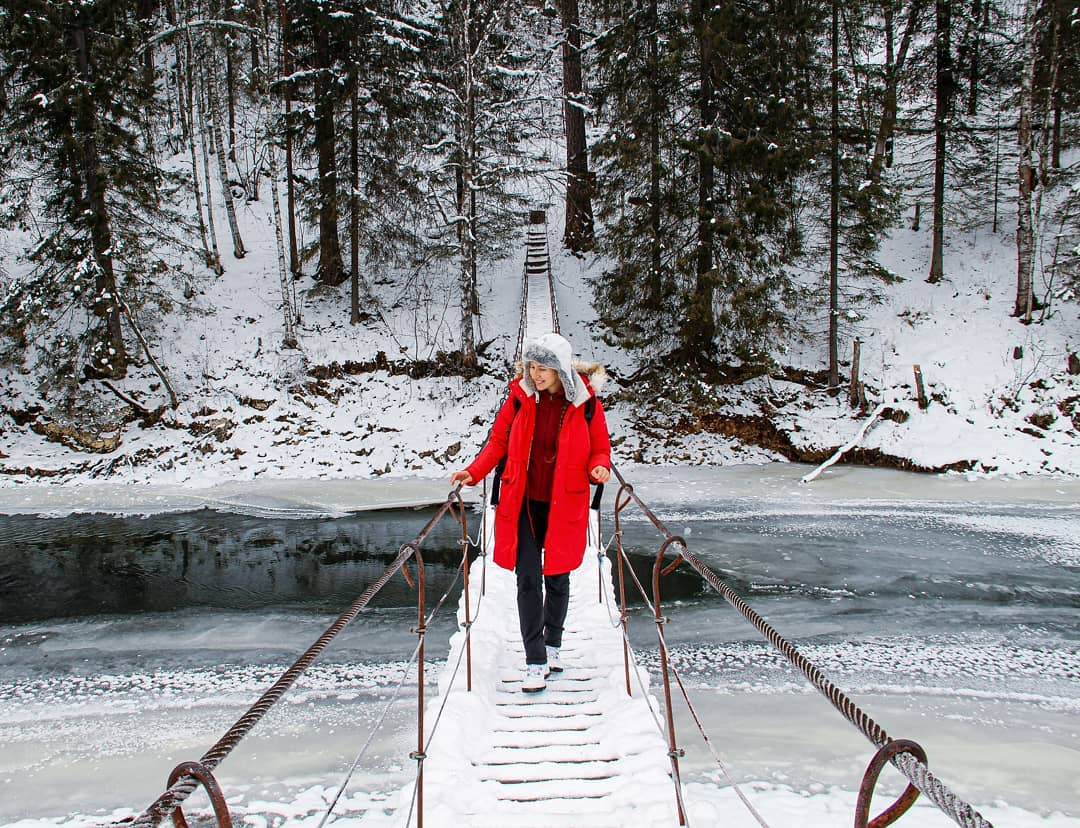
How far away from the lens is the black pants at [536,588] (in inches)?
134

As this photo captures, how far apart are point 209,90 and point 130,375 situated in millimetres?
7865

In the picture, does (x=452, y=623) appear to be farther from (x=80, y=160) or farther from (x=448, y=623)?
(x=80, y=160)

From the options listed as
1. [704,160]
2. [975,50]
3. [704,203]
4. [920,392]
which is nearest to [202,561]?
[704,203]

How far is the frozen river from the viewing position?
171 inches

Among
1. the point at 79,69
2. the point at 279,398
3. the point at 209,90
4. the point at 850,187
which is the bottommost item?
the point at 279,398

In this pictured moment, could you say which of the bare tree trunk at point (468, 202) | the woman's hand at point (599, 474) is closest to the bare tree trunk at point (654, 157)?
the bare tree trunk at point (468, 202)

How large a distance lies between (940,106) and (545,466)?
1628cm

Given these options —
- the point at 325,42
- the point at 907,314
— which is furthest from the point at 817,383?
the point at 325,42

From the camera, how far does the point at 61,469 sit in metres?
11.6

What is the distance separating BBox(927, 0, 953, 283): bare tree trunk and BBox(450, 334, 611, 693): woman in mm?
14957

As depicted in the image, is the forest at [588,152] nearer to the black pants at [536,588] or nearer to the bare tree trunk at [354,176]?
the bare tree trunk at [354,176]

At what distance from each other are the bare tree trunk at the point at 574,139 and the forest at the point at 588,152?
Result: 0.38m

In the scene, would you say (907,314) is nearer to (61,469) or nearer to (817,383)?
(817,383)

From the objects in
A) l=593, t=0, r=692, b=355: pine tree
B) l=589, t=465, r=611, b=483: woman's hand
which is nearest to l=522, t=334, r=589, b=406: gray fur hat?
l=589, t=465, r=611, b=483: woman's hand
